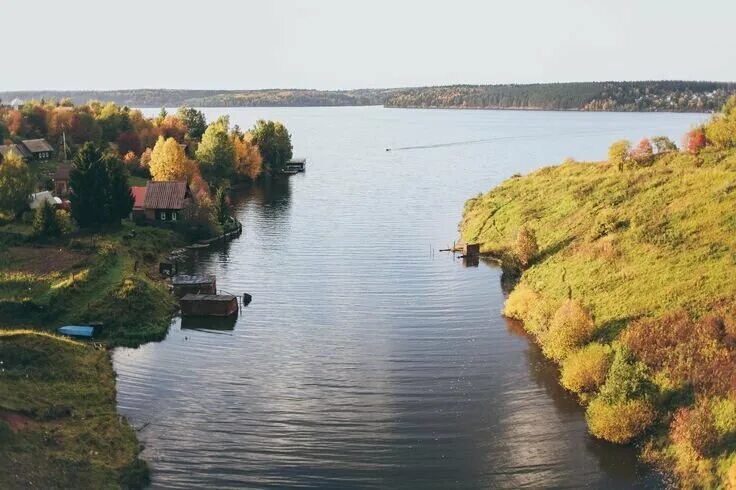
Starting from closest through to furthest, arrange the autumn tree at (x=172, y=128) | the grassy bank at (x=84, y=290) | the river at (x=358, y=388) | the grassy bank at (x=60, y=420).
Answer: the grassy bank at (x=60, y=420) < the river at (x=358, y=388) < the grassy bank at (x=84, y=290) < the autumn tree at (x=172, y=128)

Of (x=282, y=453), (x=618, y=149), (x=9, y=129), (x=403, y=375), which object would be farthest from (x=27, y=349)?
(x=9, y=129)

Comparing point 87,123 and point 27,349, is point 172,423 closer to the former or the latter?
point 27,349

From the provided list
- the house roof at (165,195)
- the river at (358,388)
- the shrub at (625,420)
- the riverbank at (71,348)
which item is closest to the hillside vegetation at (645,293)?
the shrub at (625,420)

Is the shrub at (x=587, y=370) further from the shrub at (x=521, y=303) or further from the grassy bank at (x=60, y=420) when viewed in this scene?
the grassy bank at (x=60, y=420)

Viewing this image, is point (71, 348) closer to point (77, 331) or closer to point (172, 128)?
point (77, 331)

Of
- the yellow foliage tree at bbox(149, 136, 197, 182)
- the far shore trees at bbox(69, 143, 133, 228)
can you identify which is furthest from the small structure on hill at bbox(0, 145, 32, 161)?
the far shore trees at bbox(69, 143, 133, 228)

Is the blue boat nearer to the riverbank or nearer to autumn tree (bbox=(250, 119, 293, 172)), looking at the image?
the riverbank

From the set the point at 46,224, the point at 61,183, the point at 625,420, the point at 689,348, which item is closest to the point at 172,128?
the point at 61,183
